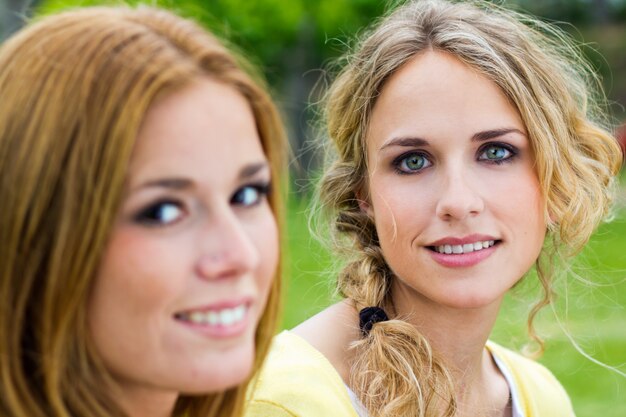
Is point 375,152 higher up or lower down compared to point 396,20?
lower down

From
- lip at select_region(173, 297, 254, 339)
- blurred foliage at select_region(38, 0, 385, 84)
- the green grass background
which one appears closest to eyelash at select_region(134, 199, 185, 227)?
lip at select_region(173, 297, 254, 339)

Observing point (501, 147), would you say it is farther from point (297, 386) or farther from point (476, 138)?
point (297, 386)

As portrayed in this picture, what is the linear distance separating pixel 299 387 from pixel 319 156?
204cm

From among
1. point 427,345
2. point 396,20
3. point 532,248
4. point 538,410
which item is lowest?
point 538,410

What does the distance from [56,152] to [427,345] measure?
174cm

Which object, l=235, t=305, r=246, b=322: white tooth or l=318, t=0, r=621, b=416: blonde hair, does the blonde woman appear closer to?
l=318, t=0, r=621, b=416: blonde hair

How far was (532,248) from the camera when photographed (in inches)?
131

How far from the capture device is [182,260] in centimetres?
201

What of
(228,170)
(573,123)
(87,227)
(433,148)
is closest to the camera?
(87,227)

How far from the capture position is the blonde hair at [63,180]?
1.96 meters

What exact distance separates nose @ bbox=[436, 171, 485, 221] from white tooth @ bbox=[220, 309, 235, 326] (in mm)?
1178

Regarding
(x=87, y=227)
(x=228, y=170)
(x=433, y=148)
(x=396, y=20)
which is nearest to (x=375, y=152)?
(x=433, y=148)

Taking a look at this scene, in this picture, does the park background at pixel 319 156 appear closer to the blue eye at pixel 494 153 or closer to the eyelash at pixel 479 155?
the eyelash at pixel 479 155

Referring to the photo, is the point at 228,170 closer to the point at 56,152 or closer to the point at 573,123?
the point at 56,152
